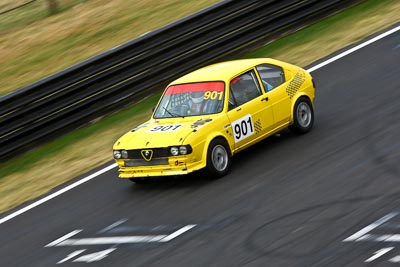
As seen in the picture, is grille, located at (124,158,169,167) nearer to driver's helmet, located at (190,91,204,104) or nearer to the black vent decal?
driver's helmet, located at (190,91,204,104)

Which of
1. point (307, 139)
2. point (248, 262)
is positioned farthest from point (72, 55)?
point (248, 262)

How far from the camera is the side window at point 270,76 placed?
13445mm

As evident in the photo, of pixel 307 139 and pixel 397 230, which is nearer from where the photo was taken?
pixel 397 230

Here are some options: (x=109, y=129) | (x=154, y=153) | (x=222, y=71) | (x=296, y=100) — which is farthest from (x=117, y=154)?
(x=109, y=129)

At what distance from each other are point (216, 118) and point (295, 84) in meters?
1.80

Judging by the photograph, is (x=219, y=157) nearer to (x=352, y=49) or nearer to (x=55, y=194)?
(x=55, y=194)

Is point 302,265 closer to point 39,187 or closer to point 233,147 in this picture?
point 233,147

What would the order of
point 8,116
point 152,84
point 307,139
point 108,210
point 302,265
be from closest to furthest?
point 302,265 < point 108,210 < point 307,139 < point 8,116 < point 152,84

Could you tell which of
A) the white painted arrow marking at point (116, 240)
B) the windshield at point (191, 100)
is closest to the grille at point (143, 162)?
the windshield at point (191, 100)

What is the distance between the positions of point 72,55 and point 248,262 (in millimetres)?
12004

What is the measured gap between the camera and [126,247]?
10.4 metres

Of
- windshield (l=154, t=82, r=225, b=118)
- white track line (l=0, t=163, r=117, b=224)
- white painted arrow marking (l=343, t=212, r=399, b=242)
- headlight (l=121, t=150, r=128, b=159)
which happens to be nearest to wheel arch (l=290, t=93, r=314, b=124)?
windshield (l=154, t=82, r=225, b=118)

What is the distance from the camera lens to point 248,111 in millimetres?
12875

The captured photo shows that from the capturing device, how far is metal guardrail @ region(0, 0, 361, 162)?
50.6 feet
